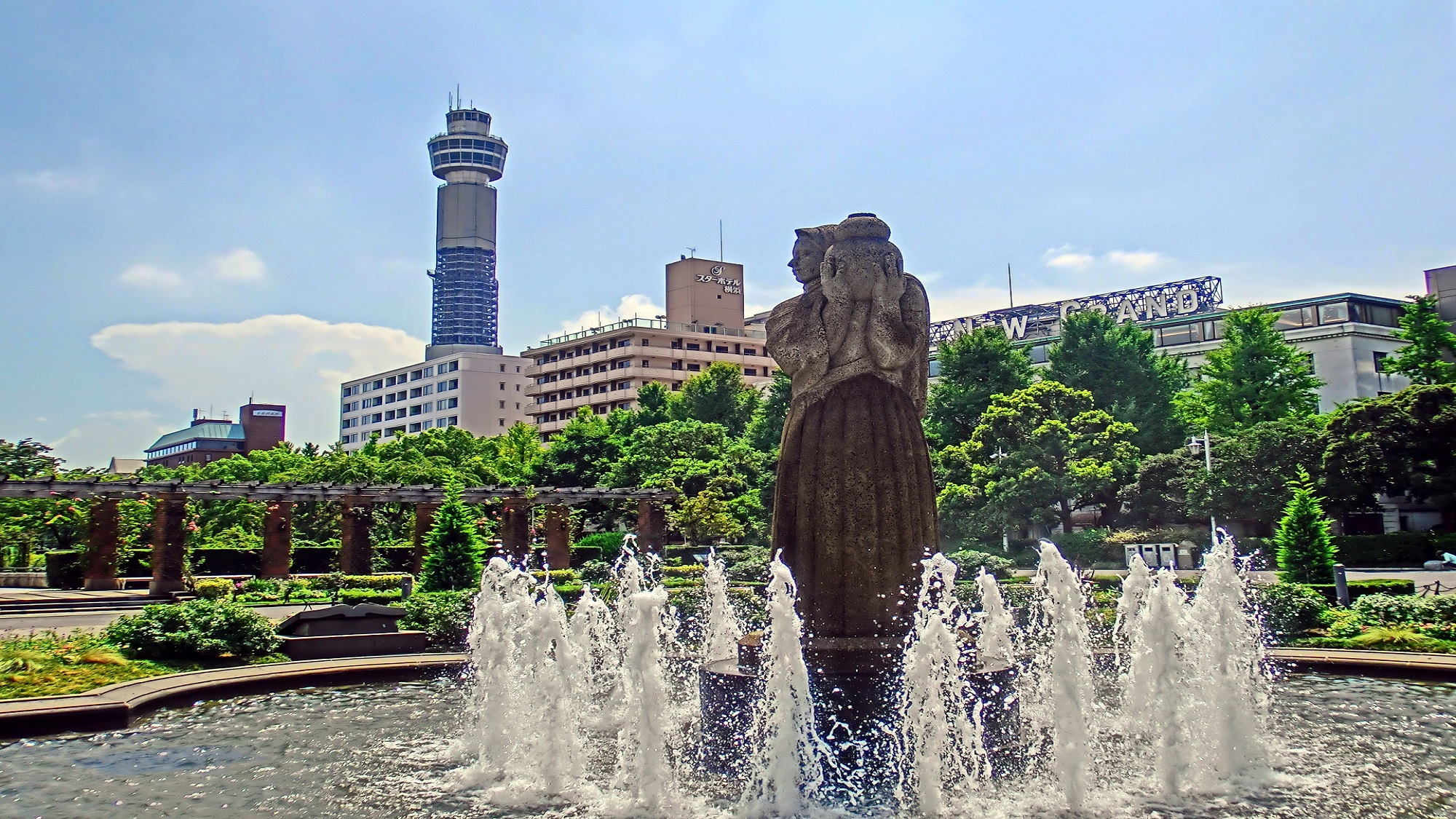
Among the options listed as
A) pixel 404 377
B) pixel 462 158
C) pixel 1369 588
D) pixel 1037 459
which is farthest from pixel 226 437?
pixel 1369 588

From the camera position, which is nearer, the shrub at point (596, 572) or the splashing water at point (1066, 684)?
the splashing water at point (1066, 684)

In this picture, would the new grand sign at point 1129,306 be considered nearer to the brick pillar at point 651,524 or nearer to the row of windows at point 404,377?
the brick pillar at point 651,524

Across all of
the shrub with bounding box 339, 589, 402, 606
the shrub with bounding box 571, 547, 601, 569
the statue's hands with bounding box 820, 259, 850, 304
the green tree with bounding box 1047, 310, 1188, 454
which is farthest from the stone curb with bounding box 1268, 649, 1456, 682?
the green tree with bounding box 1047, 310, 1188, 454

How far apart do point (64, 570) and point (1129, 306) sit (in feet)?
203

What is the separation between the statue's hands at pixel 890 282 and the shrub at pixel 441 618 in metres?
10.2

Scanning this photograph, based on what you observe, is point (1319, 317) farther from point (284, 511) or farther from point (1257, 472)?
point (284, 511)

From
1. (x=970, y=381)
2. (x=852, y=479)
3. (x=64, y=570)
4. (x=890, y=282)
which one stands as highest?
(x=970, y=381)

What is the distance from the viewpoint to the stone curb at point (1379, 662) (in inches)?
481

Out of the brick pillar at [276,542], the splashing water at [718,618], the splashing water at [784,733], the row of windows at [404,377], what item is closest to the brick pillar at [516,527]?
the brick pillar at [276,542]

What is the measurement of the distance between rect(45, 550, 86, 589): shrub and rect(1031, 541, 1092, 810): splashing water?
35.4 m

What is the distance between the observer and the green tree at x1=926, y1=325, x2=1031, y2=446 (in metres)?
47.4

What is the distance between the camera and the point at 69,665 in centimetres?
1296

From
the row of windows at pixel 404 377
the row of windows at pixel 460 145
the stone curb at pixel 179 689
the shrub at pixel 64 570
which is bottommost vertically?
the stone curb at pixel 179 689

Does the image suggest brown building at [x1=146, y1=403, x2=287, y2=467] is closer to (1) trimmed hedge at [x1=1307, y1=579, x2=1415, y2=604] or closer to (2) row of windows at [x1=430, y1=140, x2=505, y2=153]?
(2) row of windows at [x1=430, y1=140, x2=505, y2=153]
